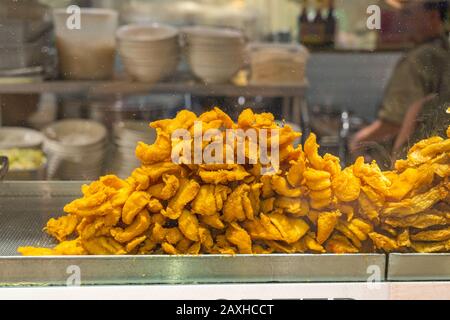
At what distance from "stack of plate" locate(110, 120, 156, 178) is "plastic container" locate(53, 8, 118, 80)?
0.77 ft

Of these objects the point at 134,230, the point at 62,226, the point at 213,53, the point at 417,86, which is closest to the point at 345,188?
the point at 134,230

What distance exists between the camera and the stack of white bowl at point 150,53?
2.45 metres

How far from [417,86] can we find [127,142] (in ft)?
2.76

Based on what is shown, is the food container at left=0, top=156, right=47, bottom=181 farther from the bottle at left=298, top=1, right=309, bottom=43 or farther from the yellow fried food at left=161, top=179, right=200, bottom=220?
the bottle at left=298, top=1, right=309, bottom=43

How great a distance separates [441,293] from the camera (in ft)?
4.18

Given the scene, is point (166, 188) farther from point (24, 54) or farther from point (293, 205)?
point (24, 54)

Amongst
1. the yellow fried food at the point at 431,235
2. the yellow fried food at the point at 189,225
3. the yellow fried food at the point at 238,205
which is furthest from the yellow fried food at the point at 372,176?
the yellow fried food at the point at 189,225

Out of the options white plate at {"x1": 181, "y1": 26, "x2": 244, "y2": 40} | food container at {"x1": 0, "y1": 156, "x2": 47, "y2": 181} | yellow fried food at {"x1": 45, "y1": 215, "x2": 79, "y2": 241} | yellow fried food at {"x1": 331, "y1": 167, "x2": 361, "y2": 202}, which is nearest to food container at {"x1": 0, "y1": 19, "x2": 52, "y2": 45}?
food container at {"x1": 0, "y1": 156, "x2": 47, "y2": 181}

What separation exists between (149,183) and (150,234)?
99 millimetres

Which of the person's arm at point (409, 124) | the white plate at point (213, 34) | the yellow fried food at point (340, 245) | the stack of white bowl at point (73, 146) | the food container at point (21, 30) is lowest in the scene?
the stack of white bowl at point (73, 146)

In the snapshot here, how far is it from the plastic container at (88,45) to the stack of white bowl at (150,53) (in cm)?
5

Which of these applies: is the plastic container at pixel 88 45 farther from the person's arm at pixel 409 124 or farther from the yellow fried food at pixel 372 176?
the yellow fried food at pixel 372 176

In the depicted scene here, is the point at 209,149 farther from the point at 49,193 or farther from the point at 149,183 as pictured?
the point at 49,193

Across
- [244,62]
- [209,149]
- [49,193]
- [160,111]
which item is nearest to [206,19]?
[244,62]
